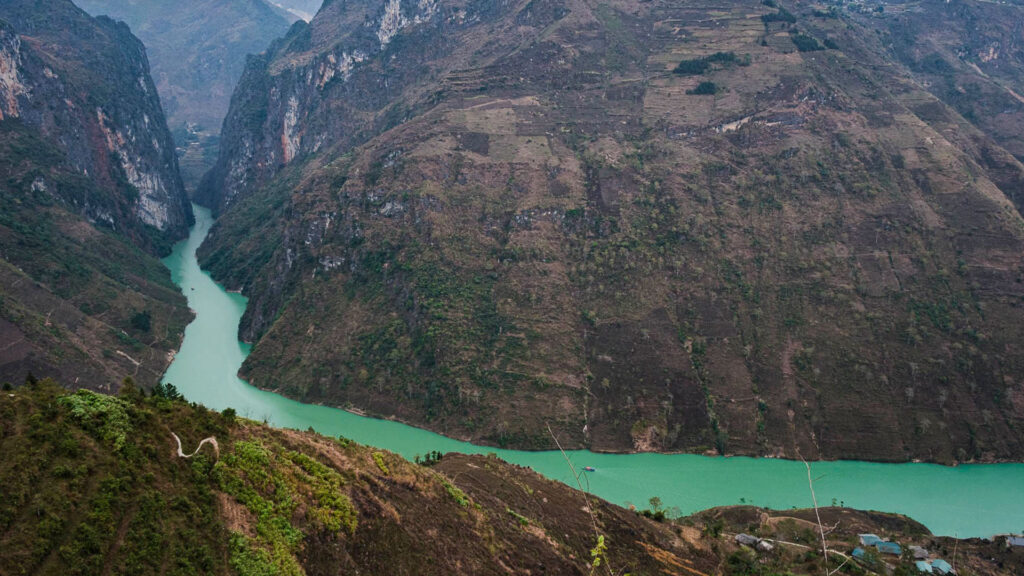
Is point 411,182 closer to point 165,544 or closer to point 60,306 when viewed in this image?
point 60,306

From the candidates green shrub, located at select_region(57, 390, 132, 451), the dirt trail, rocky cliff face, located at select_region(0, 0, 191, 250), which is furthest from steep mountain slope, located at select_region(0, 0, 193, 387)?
the dirt trail

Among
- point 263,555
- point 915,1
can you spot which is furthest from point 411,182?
point 915,1

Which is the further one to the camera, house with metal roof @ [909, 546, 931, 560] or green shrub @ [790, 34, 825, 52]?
green shrub @ [790, 34, 825, 52]

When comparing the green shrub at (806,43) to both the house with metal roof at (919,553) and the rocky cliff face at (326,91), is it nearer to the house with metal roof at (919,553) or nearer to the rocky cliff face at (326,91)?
the rocky cliff face at (326,91)

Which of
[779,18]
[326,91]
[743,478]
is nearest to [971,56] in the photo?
[779,18]

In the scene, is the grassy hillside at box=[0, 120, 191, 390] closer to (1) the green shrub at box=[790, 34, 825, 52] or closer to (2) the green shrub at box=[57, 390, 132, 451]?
(2) the green shrub at box=[57, 390, 132, 451]

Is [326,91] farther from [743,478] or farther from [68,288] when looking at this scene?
[743,478]
